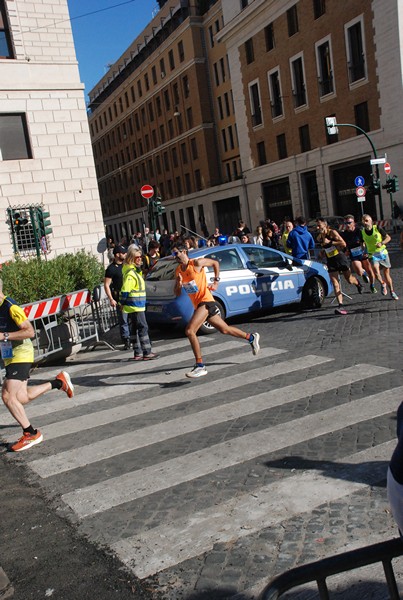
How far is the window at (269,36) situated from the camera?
125ft

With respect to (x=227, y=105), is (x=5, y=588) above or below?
below

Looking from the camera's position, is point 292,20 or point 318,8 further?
point 292,20

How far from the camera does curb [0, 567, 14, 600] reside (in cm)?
319

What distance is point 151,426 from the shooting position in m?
5.85

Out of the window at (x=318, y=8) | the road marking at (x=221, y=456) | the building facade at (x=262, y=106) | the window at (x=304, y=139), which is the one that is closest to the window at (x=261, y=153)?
the building facade at (x=262, y=106)

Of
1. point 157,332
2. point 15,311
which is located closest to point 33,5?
point 157,332

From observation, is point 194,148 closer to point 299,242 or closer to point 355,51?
point 355,51

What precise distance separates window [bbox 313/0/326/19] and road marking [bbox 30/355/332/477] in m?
31.7

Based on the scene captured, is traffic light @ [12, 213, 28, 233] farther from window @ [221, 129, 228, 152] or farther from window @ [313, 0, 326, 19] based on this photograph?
window @ [221, 129, 228, 152]

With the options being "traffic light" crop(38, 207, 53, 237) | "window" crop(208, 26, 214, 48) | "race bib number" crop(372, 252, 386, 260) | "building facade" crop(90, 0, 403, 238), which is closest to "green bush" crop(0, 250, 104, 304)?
"race bib number" crop(372, 252, 386, 260)

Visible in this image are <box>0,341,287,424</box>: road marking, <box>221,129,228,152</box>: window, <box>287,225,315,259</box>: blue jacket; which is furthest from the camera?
<box>221,129,228,152</box>: window

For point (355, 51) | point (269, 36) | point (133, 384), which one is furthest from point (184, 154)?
point (133, 384)

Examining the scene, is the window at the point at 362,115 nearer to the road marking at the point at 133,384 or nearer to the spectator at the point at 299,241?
the spectator at the point at 299,241

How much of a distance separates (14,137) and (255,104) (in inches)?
1044
